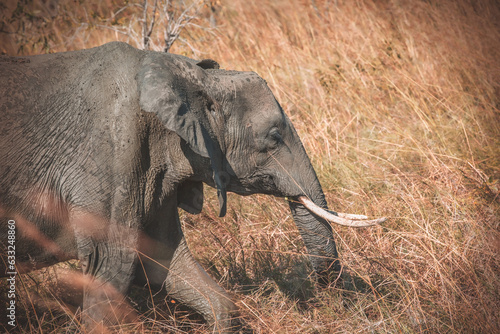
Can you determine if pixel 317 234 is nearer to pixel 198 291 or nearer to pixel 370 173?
pixel 198 291

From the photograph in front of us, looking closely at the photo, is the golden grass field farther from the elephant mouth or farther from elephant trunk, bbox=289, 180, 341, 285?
the elephant mouth

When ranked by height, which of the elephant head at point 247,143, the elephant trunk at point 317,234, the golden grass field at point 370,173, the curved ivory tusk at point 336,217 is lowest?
the golden grass field at point 370,173

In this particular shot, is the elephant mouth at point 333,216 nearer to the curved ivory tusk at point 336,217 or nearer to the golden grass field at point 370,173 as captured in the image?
the curved ivory tusk at point 336,217

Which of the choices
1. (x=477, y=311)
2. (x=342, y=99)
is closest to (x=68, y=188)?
(x=477, y=311)

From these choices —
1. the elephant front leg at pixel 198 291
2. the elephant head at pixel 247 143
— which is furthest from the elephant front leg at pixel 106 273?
the elephant head at pixel 247 143

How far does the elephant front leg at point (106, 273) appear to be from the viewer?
320 cm

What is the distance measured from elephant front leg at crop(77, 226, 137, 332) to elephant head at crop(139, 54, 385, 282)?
26.4 inches

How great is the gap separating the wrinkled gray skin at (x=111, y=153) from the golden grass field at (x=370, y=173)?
337 mm

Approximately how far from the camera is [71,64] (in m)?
3.36

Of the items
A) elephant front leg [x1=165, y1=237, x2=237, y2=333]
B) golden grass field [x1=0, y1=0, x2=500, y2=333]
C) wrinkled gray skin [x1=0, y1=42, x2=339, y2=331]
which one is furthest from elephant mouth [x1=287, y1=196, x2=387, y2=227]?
elephant front leg [x1=165, y1=237, x2=237, y2=333]

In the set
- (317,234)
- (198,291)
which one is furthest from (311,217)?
(198,291)

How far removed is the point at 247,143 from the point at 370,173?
233cm

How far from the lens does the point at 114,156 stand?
10.2 ft

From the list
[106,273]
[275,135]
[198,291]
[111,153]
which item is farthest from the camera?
[275,135]
